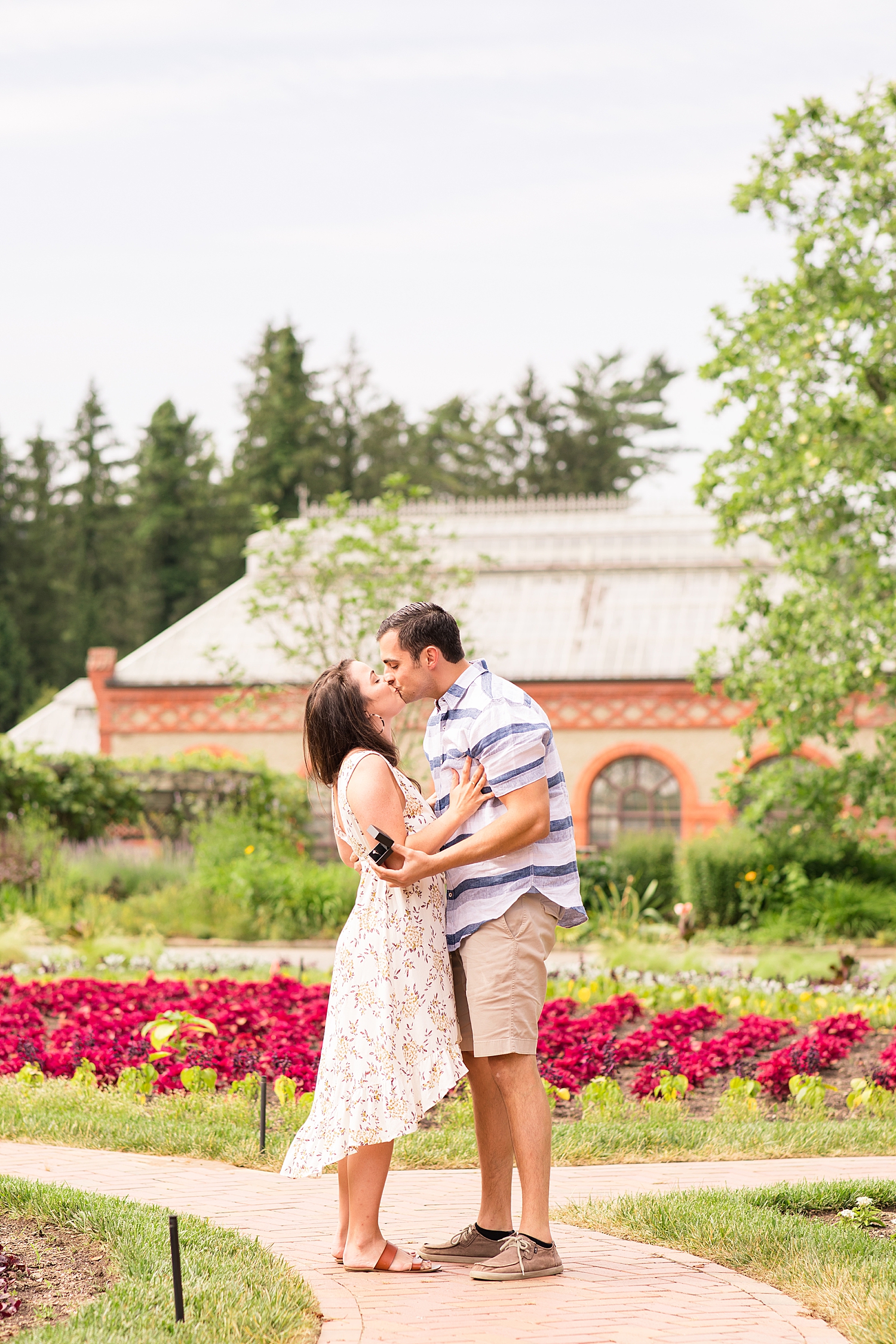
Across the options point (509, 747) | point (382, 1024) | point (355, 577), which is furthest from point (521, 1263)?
point (355, 577)

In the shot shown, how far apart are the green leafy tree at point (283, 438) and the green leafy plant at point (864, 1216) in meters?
44.6

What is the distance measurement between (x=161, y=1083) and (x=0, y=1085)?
784 millimetres

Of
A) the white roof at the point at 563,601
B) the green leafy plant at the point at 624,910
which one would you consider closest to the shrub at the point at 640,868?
the green leafy plant at the point at 624,910

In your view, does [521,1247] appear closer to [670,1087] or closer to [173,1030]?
[670,1087]

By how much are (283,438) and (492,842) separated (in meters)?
46.2

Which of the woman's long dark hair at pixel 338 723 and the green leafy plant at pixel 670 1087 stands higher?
the woman's long dark hair at pixel 338 723

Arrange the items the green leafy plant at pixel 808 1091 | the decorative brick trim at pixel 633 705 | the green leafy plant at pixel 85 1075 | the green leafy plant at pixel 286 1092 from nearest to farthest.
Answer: the green leafy plant at pixel 286 1092 < the green leafy plant at pixel 808 1091 < the green leafy plant at pixel 85 1075 < the decorative brick trim at pixel 633 705

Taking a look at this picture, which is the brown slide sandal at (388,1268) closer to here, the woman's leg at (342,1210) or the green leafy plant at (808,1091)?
the woman's leg at (342,1210)

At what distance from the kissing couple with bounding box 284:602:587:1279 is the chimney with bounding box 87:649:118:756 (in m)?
20.7

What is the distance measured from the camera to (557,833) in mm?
4207

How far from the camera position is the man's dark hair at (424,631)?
13.8 ft

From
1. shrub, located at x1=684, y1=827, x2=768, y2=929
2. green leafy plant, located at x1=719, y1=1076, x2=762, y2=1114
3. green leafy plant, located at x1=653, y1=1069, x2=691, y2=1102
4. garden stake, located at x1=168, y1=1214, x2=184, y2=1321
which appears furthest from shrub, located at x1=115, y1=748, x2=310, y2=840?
garden stake, located at x1=168, y1=1214, x2=184, y2=1321

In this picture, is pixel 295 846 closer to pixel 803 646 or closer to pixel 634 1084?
pixel 803 646

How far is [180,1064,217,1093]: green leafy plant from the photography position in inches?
251
